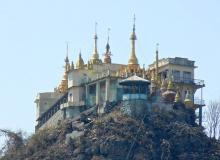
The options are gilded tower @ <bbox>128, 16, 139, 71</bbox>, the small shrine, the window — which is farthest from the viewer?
the window

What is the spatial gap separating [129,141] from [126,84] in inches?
248

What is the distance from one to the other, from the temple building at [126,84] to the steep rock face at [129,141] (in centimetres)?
169

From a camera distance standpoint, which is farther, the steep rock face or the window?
the window

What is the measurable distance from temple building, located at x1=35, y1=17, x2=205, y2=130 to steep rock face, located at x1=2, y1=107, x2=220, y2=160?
66.5 inches

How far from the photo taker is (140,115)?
112 m

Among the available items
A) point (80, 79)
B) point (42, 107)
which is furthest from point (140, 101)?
point (42, 107)

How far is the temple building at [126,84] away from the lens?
4464 inches

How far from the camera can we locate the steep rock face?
10881 cm

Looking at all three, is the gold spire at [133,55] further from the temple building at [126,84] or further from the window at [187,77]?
the window at [187,77]

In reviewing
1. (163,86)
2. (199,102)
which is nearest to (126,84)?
(163,86)

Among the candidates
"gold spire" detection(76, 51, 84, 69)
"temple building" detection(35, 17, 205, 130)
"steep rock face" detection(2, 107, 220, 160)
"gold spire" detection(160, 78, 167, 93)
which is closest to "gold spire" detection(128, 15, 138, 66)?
"temple building" detection(35, 17, 205, 130)

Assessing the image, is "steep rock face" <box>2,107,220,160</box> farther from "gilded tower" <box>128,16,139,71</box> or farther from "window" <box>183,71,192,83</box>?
"gilded tower" <box>128,16,139,71</box>

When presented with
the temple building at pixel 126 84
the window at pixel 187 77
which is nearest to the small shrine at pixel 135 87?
the temple building at pixel 126 84

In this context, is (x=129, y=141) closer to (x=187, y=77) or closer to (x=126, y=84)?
(x=126, y=84)
